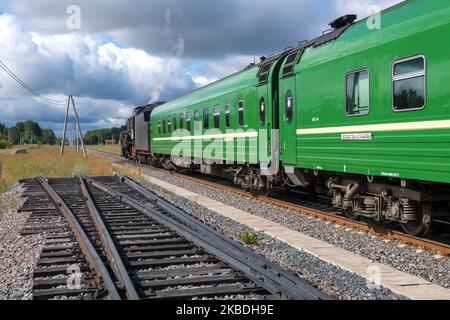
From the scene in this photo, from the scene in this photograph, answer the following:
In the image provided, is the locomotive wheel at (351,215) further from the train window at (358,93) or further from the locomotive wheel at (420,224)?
the train window at (358,93)

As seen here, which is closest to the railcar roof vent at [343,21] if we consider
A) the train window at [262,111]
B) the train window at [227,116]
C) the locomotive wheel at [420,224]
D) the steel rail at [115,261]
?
the train window at [262,111]

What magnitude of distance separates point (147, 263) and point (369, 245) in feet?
12.5

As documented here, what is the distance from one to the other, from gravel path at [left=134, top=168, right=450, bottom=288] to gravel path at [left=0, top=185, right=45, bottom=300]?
4.73 meters

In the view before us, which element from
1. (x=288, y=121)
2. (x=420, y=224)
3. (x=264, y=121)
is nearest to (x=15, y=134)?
(x=264, y=121)

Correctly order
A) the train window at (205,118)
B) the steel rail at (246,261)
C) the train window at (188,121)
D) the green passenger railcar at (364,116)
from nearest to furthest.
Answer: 1. the steel rail at (246,261)
2. the green passenger railcar at (364,116)
3. the train window at (205,118)
4. the train window at (188,121)

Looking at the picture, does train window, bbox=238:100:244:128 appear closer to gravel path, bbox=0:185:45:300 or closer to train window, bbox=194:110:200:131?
train window, bbox=194:110:200:131

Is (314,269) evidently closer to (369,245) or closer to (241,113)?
(369,245)

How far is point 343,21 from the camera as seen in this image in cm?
1131

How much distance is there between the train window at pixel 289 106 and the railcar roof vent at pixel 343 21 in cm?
173

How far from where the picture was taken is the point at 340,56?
9.97 meters

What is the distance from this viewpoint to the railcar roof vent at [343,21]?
36.7ft

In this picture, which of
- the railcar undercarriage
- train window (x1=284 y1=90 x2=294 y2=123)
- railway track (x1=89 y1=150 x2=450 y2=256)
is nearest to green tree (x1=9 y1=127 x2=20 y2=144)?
railway track (x1=89 y1=150 x2=450 y2=256)
